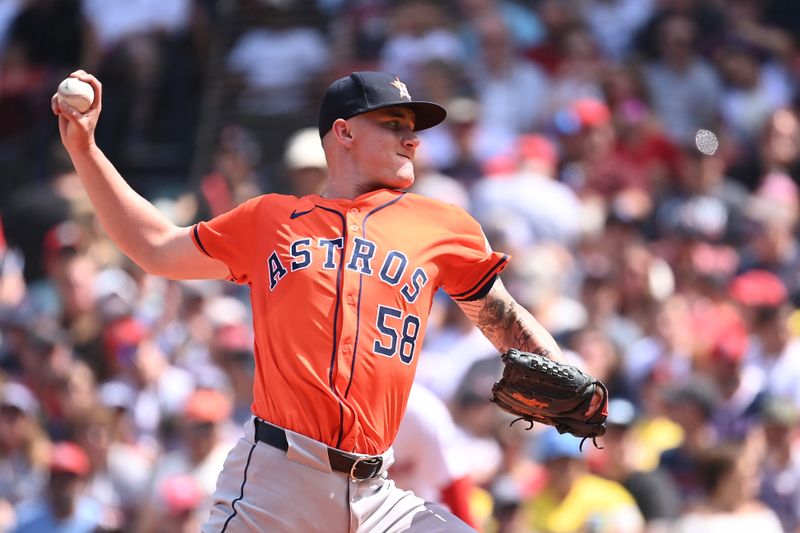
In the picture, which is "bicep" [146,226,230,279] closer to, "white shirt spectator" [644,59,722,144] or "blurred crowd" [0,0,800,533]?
"blurred crowd" [0,0,800,533]

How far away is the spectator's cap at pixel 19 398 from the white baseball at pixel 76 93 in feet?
14.8

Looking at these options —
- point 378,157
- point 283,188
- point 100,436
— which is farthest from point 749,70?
point 378,157

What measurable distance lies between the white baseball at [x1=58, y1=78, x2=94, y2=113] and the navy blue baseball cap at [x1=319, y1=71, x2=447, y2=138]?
0.76 metres

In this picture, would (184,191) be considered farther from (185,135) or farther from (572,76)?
(572,76)

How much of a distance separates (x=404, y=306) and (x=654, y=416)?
3.83 meters

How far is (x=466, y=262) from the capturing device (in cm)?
452

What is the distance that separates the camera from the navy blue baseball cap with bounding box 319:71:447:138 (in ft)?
15.0

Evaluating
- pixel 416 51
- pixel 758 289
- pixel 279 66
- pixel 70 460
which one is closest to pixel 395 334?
pixel 70 460

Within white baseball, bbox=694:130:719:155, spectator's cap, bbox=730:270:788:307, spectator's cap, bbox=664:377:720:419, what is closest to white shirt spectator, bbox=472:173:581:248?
white baseball, bbox=694:130:719:155

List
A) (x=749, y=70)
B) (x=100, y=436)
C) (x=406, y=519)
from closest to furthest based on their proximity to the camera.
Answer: (x=406, y=519) → (x=100, y=436) → (x=749, y=70)

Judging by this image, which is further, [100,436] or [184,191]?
[184,191]

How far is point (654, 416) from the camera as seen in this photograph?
790 centimetres

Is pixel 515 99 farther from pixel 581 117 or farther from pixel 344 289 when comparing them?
pixel 344 289

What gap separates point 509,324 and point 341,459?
2.42 feet
